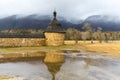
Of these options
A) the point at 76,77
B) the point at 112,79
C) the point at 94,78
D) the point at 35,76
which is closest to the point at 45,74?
the point at 35,76

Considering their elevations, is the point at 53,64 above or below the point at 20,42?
below

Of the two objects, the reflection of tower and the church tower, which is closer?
the reflection of tower

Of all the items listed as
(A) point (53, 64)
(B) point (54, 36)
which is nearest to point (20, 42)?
(B) point (54, 36)

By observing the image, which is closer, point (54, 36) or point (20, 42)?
point (20, 42)

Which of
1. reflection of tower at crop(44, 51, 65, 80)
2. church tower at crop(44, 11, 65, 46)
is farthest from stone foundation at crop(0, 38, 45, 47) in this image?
reflection of tower at crop(44, 51, 65, 80)

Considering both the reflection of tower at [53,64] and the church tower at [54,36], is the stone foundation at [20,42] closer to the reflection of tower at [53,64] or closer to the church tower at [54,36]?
the church tower at [54,36]

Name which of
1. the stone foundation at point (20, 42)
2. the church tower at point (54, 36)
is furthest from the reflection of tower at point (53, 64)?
the church tower at point (54, 36)

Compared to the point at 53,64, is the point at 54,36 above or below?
above

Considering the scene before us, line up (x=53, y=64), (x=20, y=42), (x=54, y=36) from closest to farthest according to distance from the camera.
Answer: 1. (x=53, y=64)
2. (x=20, y=42)
3. (x=54, y=36)

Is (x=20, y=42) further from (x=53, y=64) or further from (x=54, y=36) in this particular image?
(x=53, y=64)

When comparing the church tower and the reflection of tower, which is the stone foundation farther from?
the reflection of tower

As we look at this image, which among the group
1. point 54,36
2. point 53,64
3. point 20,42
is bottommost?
point 53,64

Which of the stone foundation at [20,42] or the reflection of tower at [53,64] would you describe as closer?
the reflection of tower at [53,64]

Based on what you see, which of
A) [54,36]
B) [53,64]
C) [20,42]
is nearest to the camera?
[53,64]
